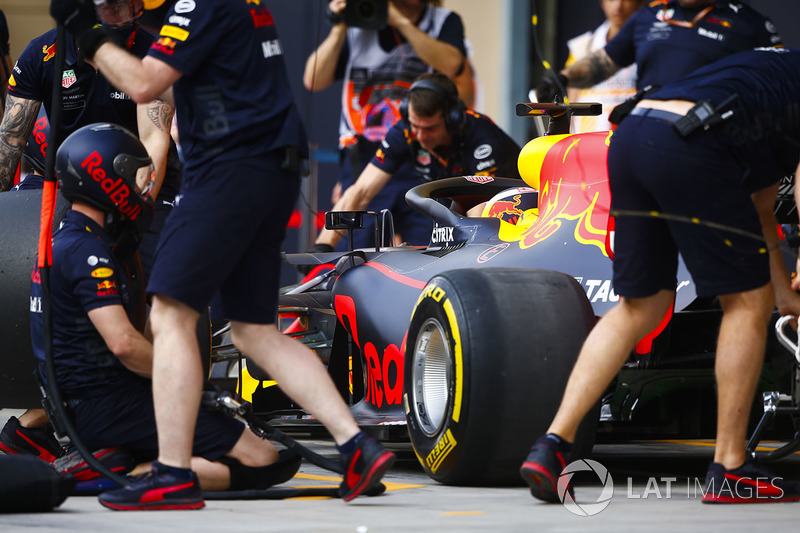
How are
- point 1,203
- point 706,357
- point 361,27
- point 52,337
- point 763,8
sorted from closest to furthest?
point 52,337 < point 706,357 < point 1,203 < point 361,27 < point 763,8

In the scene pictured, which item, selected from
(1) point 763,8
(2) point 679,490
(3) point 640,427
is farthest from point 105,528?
(1) point 763,8

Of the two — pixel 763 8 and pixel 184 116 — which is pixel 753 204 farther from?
pixel 763 8

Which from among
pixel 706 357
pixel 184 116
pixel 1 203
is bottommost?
pixel 706 357

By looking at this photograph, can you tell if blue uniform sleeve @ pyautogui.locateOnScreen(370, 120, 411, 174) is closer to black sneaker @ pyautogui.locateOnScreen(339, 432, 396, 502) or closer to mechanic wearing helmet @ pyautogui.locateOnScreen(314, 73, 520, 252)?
mechanic wearing helmet @ pyautogui.locateOnScreen(314, 73, 520, 252)

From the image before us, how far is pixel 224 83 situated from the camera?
4035mm

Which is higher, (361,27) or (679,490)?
(361,27)

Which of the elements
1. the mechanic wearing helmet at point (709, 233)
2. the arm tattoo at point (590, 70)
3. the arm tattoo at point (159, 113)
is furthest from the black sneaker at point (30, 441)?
the arm tattoo at point (590, 70)

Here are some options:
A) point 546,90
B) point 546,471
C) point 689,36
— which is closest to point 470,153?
point 546,90

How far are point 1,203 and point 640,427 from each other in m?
2.61

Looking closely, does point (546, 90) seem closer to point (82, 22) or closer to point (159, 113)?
point (159, 113)

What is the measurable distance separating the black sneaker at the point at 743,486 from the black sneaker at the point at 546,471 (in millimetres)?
413

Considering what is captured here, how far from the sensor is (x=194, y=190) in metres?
3.98

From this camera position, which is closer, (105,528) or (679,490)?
(105,528)

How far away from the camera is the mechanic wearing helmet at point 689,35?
Result: 4484 mm
